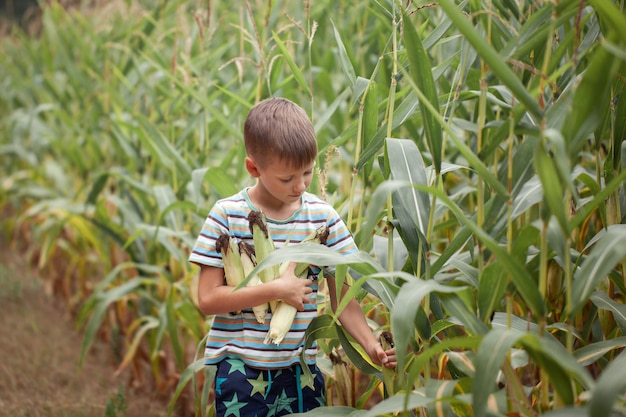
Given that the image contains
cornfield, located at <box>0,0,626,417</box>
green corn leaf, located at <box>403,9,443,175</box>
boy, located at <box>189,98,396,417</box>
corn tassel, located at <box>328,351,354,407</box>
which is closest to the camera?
cornfield, located at <box>0,0,626,417</box>

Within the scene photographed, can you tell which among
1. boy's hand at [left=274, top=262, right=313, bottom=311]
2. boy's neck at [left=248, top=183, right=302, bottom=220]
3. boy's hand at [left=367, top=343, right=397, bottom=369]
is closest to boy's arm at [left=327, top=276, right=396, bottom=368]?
boy's hand at [left=367, top=343, right=397, bottom=369]

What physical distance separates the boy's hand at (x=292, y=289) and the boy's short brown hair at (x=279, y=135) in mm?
223

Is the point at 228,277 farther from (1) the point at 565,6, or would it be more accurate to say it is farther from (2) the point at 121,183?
(2) the point at 121,183

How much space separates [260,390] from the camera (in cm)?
151

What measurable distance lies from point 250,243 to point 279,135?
10.1 inches

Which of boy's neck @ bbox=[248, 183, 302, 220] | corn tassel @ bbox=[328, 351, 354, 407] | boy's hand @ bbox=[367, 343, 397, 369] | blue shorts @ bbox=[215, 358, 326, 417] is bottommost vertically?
corn tassel @ bbox=[328, 351, 354, 407]

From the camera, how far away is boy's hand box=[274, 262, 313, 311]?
4.64 ft

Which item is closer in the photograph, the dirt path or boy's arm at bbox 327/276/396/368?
boy's arm at bbox 327/276/396/368

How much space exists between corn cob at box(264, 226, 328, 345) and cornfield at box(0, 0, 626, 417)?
0.22 ft

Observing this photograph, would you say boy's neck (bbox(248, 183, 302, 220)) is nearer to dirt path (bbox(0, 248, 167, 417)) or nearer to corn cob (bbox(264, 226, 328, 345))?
corn cob (bbox(264, 226, 328, 345))

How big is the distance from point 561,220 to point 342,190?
1.85 meters

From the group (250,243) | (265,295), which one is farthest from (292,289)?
(250,243)

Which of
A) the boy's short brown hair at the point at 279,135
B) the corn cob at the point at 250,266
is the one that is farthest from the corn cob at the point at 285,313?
the boy's short brown hair at the point at 279,135

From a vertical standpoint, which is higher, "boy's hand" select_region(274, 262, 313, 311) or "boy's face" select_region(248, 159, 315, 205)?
"boy's face" select_region(248, 159, 315, 205)
